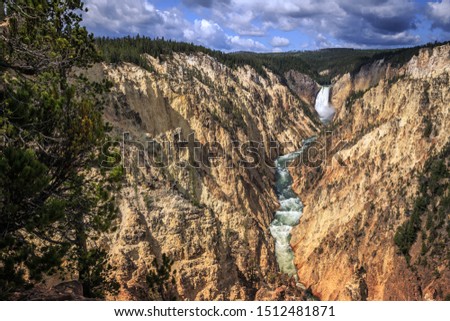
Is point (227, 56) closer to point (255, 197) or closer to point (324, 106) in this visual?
point (324, 106)

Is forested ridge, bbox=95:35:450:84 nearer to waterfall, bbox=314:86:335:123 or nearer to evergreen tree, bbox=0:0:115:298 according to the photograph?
evergreen tree, bbox=0:0:115:298

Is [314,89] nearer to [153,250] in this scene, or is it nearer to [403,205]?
[403,205]

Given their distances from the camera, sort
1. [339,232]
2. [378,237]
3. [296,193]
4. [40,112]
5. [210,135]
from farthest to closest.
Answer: [296,193] < [210,135] < [339,232] < [378,237] < [40,112]

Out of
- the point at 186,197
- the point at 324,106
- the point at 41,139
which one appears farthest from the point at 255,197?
the point at 324,106

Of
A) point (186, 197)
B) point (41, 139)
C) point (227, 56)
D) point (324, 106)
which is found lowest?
point (186, 197)

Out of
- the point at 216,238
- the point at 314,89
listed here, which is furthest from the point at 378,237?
the point at 314,89
